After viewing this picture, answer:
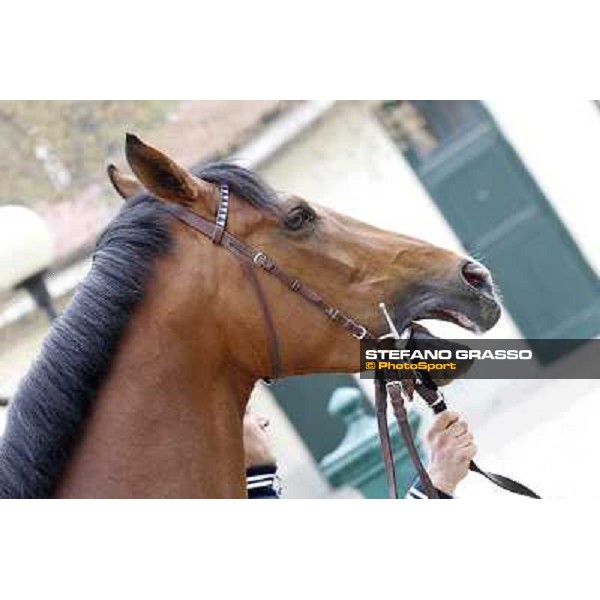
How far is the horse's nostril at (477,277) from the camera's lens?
1816 mm

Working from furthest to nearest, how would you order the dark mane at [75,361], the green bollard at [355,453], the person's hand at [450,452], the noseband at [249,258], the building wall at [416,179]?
the green bollard at [355,453] → the building wall at [416,179] → the person's hand at [450,452] → the noseband at [249,258] → the dark mane at [75,361]

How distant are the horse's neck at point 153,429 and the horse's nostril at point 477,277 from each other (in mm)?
388

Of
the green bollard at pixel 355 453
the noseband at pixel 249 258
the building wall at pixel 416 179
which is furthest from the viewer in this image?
the green bollard at pixel 355 453

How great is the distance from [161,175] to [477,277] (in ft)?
1.58

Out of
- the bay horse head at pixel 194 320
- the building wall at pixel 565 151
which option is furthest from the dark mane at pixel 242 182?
the building wall at pixel 565 151

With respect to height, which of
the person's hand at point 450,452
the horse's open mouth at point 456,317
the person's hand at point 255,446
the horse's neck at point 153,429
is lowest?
the person's hand at point 450,452

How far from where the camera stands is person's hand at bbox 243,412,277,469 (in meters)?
2.08

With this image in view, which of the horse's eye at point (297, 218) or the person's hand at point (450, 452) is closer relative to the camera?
the horse's eye at point (297, 218)

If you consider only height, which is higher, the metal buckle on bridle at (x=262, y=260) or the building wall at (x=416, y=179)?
the metal buckle on bridle at (x=262, y=260)

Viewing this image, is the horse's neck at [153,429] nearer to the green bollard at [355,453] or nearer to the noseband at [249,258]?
the noseband at [249,258]

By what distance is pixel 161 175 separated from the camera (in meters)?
1.70

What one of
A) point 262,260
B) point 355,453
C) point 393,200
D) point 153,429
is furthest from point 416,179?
point 153,429

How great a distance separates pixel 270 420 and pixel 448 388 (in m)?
0.37

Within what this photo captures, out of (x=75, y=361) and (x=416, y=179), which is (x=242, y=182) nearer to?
(x=75, y=361)
